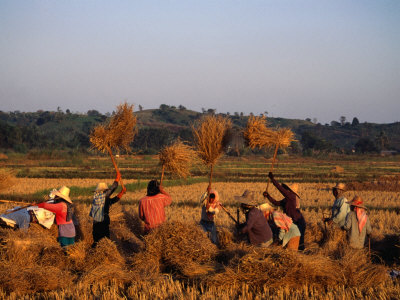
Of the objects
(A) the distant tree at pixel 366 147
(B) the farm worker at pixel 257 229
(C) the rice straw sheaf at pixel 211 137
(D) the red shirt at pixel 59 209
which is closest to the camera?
(B) the farm worker at pixel 257 229

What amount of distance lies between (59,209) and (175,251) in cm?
196

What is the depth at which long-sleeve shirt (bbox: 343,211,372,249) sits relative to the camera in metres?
7.34

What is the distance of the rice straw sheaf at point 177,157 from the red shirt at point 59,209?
6.41 ft

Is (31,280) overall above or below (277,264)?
below

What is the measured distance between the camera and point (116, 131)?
8.01 metres

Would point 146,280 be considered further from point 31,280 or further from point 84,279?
point 31,280

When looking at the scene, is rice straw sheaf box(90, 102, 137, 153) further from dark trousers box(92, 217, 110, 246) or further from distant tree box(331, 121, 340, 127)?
distant tree box(331, 121, 340, 127)

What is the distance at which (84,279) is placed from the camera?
5785 mm

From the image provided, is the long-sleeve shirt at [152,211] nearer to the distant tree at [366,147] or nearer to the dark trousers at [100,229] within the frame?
the dark trousers at [100,229]

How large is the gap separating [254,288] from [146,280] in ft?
4.41

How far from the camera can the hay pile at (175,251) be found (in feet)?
20.8

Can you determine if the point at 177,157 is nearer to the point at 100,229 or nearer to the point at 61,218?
the point at 100,229

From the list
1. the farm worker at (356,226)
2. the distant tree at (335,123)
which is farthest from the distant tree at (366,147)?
the farm worker at (356,226)

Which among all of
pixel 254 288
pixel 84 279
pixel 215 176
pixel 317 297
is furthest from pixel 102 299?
pixel 215 176
